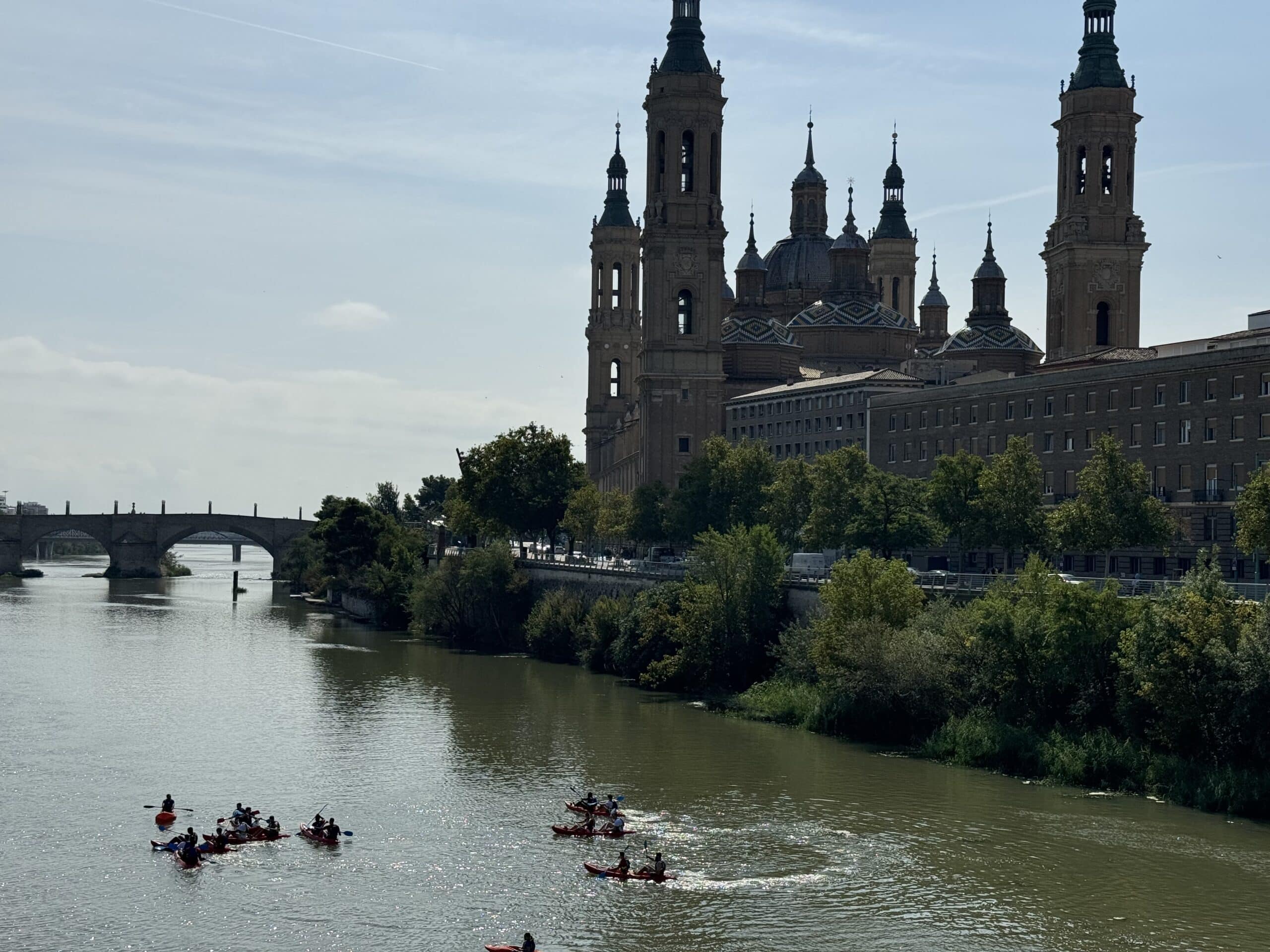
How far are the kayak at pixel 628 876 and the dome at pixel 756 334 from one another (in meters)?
125

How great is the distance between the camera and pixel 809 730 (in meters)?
68.2

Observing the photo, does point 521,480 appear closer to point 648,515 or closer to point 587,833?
point 648,515

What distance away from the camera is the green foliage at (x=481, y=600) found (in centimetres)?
11175

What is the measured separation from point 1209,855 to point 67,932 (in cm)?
3043

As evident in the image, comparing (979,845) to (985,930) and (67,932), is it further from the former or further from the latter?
(67,932)

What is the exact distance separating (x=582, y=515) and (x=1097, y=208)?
1818 inches

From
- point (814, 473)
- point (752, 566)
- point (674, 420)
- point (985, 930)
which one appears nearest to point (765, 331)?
point (674, 420)

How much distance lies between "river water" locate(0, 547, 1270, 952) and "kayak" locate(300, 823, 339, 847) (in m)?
0.36

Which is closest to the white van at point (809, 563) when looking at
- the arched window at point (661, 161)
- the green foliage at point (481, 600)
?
the green foliage at point (481, 600)

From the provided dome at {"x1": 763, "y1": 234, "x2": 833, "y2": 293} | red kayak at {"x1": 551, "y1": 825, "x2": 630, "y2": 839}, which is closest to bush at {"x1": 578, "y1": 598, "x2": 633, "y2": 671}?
red kayak at {"x1": 551, "y1": 825, "x2": 630, "y2": 839}

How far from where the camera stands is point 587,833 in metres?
49.8

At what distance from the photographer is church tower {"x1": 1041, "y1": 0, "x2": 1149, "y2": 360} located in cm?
12750

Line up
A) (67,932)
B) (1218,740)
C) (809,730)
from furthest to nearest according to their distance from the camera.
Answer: (809,730), (1218,740), (67,932)

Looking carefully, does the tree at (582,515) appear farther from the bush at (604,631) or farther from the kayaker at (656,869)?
the kayaker at (656,869)
